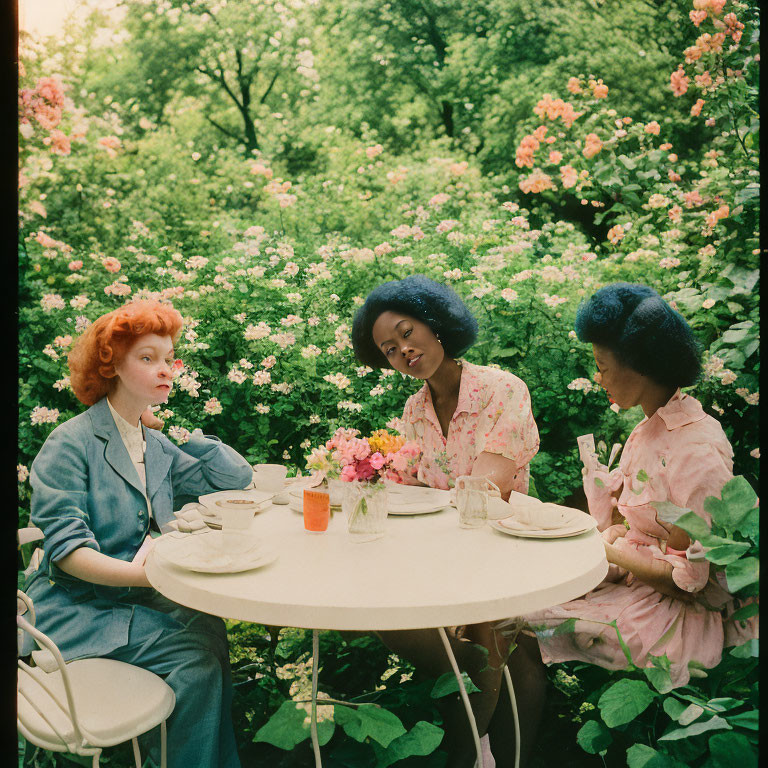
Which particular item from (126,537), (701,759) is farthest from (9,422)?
(701,759)

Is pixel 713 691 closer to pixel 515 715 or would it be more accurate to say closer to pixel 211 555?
pixel 515 715

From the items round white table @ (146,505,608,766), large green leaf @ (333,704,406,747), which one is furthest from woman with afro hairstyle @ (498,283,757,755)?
large green leaf @ (333,704,406,747)

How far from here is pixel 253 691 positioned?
2479mm

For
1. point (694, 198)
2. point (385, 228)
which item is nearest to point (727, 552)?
point (694, 198)

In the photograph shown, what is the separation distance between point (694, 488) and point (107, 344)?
1.67 metres

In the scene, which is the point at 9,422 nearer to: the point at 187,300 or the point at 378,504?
the point at 378,504

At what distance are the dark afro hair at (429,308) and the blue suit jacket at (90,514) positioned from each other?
2.96 feet

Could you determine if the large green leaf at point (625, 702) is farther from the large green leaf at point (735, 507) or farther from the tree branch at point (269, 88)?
the tree branch at point (269, 88)

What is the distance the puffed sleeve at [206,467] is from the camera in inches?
89.8

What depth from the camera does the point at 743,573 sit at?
1522 mm

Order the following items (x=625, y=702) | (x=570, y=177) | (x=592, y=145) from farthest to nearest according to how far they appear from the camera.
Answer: (x=570, y=177)
(x=592, y=145)
(x=625, y=702)

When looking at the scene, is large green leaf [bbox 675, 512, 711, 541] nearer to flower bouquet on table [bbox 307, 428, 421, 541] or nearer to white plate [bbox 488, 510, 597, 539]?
white plate [bbox 488, 510, 597, 539]

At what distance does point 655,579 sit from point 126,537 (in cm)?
144

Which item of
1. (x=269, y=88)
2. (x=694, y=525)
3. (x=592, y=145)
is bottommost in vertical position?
(x=694, y=525)
